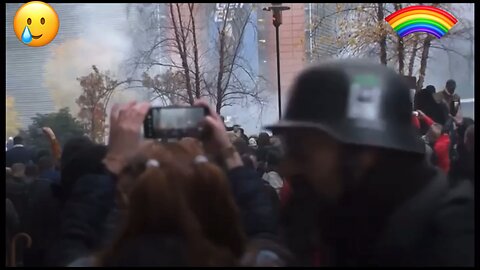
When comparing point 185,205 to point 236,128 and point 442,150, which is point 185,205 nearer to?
point 442,150

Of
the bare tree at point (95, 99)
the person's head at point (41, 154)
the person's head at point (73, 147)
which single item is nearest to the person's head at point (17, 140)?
→ the person's head at point (41, 154)

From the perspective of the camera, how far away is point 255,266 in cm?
149

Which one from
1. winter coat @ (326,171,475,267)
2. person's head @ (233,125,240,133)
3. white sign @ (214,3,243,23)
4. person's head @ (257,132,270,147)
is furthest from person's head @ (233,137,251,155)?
winter coat @ (326,171,475,267)

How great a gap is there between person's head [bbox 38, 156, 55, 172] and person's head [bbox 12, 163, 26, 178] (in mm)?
298

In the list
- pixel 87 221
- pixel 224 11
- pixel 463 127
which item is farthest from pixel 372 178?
pixel 463 127

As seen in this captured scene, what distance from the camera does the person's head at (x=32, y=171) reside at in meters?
3.23

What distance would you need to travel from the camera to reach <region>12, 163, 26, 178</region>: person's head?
351 centimetres

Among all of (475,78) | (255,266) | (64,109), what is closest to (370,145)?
(255,266)

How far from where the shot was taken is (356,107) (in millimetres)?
1398

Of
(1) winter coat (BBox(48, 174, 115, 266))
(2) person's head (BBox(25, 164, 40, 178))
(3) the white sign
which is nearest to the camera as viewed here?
(1) winter coat (BBox(48, 174, 115, 266))

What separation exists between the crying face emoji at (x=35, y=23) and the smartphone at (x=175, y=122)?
102cm

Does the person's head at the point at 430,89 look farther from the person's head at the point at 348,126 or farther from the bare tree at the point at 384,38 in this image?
the person's head at the point at 348,126

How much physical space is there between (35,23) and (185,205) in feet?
5.05

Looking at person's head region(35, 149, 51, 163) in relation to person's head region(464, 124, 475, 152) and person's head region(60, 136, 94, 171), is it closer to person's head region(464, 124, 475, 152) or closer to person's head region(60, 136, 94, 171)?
person's head region(60, 136, 94, 171)
